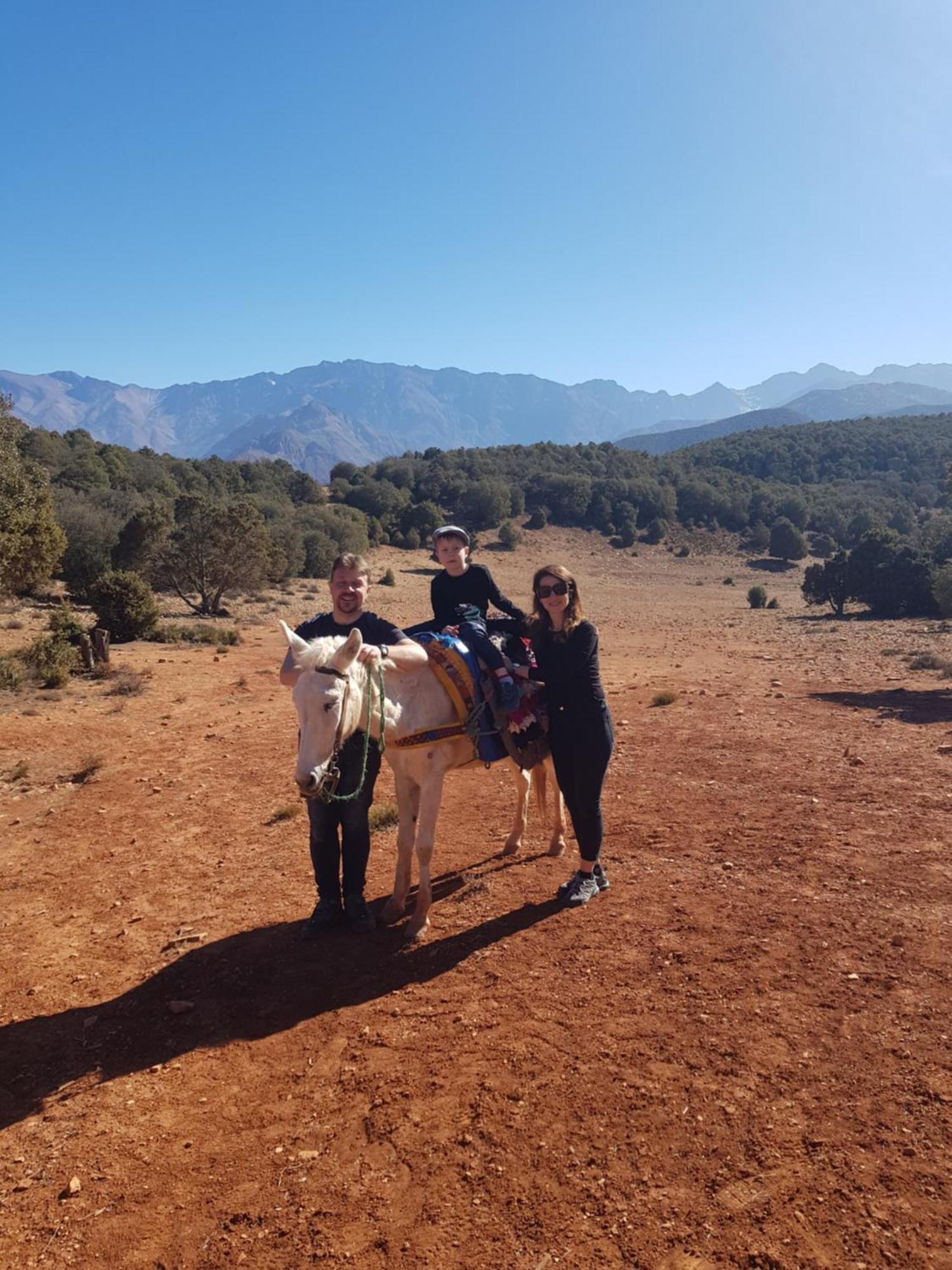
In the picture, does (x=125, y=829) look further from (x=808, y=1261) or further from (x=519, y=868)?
(x=808, y=1261)

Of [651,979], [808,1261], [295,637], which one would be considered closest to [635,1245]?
[808,1261]

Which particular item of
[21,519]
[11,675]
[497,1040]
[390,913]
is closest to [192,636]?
[11,675]

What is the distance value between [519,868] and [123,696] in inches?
385

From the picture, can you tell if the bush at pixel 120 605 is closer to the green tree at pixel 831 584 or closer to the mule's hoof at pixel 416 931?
the mule's hoof at pixel 416 931

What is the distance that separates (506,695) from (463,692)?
0.31 m

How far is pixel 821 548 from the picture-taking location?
181ft

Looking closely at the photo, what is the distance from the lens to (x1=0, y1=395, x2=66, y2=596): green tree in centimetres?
1241

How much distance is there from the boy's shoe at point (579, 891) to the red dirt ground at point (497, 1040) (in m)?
0.10

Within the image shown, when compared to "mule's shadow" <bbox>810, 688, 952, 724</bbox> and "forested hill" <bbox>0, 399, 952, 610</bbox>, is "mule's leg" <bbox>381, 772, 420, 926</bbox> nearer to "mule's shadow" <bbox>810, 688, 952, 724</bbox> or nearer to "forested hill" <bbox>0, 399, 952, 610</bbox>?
"mule's shadow" <bbox>810, 688, 952, 724</bbox>

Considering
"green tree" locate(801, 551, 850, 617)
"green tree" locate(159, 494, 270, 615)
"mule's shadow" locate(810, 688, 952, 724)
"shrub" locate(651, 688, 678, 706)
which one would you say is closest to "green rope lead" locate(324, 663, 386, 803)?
"shrub" locate(651, 688, 678, 706)

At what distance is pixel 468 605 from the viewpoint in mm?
5254

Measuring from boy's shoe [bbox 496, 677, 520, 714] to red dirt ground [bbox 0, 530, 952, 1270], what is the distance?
1.53 metres

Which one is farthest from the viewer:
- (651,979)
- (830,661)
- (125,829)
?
(830,661)

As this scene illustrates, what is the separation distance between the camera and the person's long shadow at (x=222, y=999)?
3.61 metres
